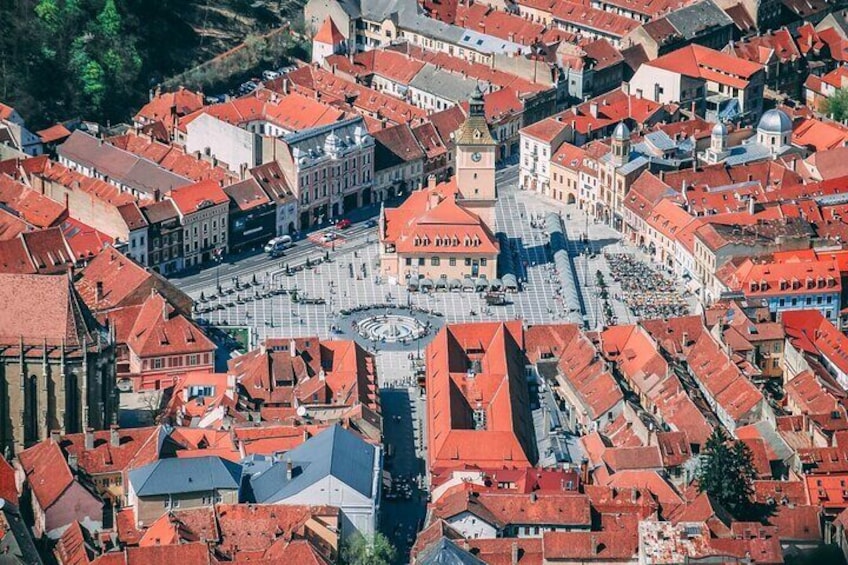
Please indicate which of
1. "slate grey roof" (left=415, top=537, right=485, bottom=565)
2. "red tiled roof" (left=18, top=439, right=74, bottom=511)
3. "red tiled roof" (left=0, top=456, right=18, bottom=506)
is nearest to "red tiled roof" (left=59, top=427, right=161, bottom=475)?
"red tiled roof" (left=18, top=439, right=74, bottom=511)

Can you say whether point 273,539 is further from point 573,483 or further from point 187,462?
point 573,483

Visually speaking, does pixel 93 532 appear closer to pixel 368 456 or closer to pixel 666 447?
pixel 368 456

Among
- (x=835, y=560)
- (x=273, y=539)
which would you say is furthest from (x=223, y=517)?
(x=835, y=560)

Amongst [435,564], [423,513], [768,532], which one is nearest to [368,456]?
[423,513]

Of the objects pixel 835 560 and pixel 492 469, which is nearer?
pixel 835 560

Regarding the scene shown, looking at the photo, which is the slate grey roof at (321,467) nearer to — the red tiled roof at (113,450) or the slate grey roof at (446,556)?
the slate grey roof at (446,556)
